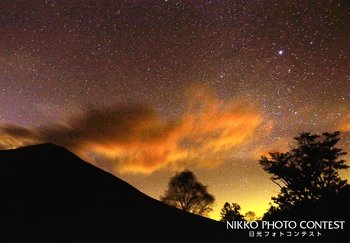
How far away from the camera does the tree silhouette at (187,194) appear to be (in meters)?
65.0

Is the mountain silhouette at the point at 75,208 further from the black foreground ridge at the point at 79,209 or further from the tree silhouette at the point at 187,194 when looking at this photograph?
the tree silhouette at the point at 187,194

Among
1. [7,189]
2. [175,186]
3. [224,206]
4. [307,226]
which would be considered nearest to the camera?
[307,226]

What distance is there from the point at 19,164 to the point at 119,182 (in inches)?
546

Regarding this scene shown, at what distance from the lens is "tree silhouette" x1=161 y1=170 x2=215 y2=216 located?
65000mm

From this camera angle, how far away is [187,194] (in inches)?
2574

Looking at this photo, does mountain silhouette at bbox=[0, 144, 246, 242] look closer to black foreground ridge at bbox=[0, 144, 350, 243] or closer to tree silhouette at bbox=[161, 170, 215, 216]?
black foreground ridge at bbox=[0, 144, 350, 243]

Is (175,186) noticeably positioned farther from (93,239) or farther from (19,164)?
(93,239)

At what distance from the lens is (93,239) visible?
28.2 metres

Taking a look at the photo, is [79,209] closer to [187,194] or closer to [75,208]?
[75,208]

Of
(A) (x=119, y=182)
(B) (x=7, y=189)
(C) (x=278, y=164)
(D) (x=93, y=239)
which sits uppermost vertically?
(C) (x=278, y=164)

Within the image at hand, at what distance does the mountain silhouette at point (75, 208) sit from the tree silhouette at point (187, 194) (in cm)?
1879

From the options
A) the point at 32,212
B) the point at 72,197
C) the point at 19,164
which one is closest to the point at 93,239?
the point at 32,212

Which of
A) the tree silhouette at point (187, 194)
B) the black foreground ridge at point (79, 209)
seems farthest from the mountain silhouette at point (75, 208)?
the tree silhouette at point (187, 194)

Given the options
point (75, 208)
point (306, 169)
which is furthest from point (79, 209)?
point (306, 169)
